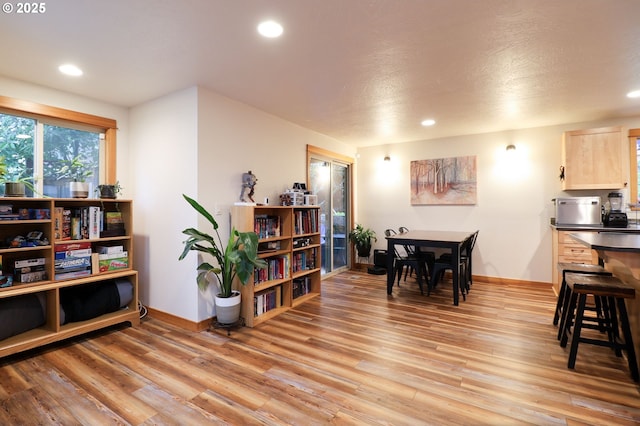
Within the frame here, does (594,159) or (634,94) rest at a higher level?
(634,94)

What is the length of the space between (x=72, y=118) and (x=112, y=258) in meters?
1.57

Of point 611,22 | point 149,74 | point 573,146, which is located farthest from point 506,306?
point 149,74

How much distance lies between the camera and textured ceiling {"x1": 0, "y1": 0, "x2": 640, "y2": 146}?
1.91 meters

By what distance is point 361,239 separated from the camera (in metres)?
5.78

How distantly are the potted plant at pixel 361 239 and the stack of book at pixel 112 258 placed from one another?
376 cm

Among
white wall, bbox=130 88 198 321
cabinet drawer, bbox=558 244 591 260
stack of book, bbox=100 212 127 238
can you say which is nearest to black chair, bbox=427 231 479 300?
cabinet drawer, bbox=558 244 591 260

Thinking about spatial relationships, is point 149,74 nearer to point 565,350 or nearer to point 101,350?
point 101,350

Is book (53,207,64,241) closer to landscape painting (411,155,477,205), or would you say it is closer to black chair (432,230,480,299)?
black chair (432,230,480,299)

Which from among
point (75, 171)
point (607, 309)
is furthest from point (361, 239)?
point (75, 171)

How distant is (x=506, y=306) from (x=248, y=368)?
322 centimetres

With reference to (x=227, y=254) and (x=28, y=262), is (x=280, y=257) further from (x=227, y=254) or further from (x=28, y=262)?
(x=28, y=262)

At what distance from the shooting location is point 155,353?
262cm

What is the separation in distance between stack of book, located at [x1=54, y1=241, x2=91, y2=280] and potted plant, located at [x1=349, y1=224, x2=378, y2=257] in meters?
4.10

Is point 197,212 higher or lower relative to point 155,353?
higher
